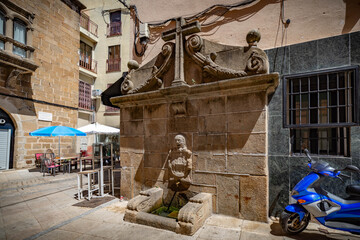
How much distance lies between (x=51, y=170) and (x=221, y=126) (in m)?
8.65

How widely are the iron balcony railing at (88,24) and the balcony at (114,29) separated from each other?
1.24m

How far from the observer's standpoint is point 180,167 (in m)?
4.23

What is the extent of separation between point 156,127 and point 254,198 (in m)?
2.57

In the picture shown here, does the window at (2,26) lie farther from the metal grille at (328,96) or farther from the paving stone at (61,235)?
the metal grille at (328,96)

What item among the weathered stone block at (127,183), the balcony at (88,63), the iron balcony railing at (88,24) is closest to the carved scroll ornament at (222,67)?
the weathered stone block at (127,183)

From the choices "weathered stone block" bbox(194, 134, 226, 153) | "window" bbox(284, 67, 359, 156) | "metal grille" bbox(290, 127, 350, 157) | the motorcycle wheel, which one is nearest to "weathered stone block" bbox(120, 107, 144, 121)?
"weathered stone block" bbox(194, 134, 226, 153)

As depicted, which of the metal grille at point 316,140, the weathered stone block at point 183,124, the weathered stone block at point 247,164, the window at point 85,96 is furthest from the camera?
the window at point 85,96

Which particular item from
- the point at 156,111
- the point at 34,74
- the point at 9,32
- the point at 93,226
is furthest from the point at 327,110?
the point at 9,32

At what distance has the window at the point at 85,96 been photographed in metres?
16.7

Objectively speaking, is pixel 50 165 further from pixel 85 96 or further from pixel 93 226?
pixel 85 96

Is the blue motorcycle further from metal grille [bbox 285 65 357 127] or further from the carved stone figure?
the carved stone figure

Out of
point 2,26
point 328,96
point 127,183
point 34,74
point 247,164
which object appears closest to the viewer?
point 328,96

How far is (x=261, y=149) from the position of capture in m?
3.64

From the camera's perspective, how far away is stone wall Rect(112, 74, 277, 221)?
368cm
